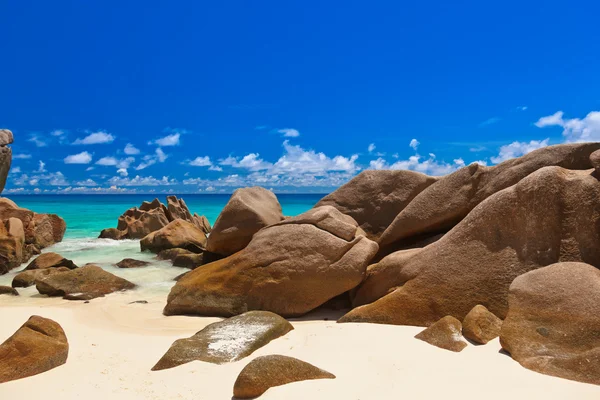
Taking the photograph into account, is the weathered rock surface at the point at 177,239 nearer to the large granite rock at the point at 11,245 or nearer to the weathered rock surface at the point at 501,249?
the large granite rock at the point at 11,245

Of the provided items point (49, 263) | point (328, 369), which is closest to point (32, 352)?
point (328, 369)

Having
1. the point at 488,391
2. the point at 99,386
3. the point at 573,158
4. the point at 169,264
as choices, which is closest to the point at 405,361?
the point at 488,391

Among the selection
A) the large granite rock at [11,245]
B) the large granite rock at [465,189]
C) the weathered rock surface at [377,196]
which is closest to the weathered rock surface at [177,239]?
the large granite rock at [11,245]

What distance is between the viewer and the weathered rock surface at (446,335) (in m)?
5.06

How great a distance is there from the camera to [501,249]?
6207 millimetres

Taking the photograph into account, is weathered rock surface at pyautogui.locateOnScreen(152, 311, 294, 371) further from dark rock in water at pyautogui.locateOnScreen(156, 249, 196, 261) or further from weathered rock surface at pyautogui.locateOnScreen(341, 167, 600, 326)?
dark rock in water at pyautogui.locateOnScreen(156, 249, 196, 261)

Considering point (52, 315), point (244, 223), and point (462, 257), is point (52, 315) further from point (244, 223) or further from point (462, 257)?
point (462, 257)

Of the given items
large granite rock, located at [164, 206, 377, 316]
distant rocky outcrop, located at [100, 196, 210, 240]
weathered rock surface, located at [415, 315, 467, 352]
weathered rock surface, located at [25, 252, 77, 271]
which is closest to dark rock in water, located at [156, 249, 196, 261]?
weathered rock surface, located at [25, 252, 77, 271]

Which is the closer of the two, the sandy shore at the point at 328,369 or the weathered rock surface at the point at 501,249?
the sandy shore at the point at 328,369

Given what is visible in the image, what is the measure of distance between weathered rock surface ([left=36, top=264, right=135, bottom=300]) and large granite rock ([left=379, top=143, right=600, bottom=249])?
5.44m

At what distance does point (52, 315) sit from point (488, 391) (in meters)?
6.25

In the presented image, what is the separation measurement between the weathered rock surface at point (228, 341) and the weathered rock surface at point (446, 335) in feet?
5.66

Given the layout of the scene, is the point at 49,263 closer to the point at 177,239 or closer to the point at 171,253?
the point at 171,253

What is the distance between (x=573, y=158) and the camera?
24.6 ft
